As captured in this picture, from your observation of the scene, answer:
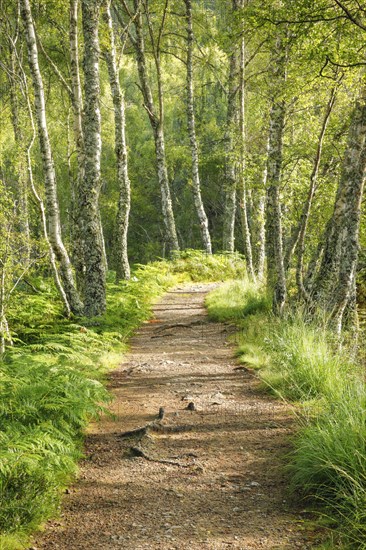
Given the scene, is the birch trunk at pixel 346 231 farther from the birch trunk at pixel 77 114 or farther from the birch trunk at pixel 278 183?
the birch trunk at pixel 77 114

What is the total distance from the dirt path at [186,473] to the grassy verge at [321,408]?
0.79 ft

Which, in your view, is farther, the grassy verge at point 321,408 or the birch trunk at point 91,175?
the birch trunk at point 91,175

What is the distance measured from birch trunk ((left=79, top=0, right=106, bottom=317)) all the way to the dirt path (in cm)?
256

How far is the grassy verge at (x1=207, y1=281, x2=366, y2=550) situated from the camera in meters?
3.48

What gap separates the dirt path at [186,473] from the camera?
11.6ft

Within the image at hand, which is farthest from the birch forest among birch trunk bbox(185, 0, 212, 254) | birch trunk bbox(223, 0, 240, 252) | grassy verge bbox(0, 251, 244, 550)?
birch trunk bbox(185, 0, 212, 254)

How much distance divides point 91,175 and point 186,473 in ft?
21.3

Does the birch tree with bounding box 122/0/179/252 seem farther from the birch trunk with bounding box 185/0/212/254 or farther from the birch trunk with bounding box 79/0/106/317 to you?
the birch trunk with bounding box 79/0/106/317

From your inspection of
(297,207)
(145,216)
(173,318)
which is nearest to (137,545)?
(173,318)

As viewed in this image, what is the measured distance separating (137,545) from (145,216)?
38.7 meters

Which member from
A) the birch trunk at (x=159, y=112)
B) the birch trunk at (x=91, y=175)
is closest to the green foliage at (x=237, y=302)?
the birch trunk at (x=91, y=175)

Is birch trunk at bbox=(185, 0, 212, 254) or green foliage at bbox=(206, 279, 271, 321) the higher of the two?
birch trunk at bbox=(185, 0, 212, 254)

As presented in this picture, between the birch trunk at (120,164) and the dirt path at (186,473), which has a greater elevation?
the birch trunk at (120,164)

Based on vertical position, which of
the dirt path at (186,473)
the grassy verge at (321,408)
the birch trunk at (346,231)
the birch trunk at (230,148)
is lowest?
the dirt path at (186,473)
